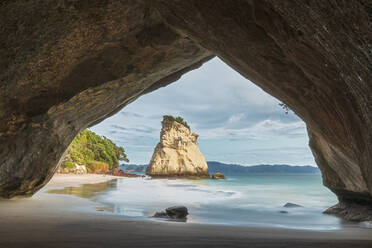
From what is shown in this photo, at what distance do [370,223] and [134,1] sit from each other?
850 cm

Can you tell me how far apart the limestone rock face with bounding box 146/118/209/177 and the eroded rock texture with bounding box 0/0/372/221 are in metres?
38.6

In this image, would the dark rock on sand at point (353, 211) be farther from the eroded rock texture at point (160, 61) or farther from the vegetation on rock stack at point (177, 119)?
the vegetation on rock stack at point (177, 119)

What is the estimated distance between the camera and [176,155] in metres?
47.4

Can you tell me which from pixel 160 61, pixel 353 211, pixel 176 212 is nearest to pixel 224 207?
pixel 353 211

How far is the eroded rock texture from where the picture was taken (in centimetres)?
236

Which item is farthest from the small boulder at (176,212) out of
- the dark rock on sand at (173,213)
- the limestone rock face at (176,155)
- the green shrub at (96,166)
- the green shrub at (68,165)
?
the limestone rock face at (176,155)

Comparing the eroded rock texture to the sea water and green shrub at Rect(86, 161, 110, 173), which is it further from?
green shrub at Rect(86, 161, 110, 173)

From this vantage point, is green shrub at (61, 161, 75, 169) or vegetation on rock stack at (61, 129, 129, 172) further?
vegetation on rock stack at (61, 129, 129, 172)

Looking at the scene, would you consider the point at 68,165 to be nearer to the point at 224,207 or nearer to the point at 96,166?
the point at 96,166

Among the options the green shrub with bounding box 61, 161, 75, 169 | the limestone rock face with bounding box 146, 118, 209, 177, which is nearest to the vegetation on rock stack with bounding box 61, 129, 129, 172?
the green shrub with bounding box 61, 161, 75, 169

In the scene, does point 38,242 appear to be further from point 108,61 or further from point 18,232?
point 108,61

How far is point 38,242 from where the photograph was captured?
2820 millimetres

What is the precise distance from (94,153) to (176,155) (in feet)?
50.2

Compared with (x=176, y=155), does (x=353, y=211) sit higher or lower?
lower
